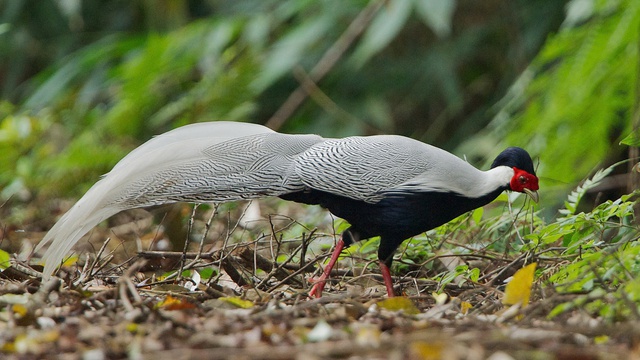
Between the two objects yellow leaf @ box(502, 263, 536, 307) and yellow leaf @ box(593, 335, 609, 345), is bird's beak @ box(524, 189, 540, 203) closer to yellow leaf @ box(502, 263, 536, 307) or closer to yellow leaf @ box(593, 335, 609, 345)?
yellow leaf @ box(502, 263, 536, 307)

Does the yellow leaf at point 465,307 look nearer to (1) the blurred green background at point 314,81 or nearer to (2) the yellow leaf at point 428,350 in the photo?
(2) the yellow leaf at point 428,350

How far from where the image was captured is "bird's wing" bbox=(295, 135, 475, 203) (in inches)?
149

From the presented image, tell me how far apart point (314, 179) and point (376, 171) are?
0.27 metres

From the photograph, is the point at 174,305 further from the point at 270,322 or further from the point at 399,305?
the point at 399,305

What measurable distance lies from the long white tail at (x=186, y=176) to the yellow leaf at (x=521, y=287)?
3.41 feet

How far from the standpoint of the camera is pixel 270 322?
2877 millimetres

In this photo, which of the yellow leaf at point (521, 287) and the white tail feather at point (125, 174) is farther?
the white tail feather at point (125, 174)

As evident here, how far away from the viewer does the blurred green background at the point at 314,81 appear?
6312 millimetres

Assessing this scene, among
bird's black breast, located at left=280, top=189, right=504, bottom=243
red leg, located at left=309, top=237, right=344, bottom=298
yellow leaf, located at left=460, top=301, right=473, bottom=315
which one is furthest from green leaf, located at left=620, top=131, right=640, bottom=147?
red leg, located at left=309, top=237, right=344, bottom=298

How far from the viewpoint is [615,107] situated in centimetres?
527

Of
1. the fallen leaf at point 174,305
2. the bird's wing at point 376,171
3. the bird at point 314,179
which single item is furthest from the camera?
the bird's wing at point 376,171

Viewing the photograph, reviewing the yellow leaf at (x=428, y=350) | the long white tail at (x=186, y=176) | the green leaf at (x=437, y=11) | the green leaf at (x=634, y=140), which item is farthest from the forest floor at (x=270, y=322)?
the green leaf at (x=437, y=11)

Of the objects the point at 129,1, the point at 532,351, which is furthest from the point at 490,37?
the point at 532,351

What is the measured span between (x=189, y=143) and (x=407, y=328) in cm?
143
